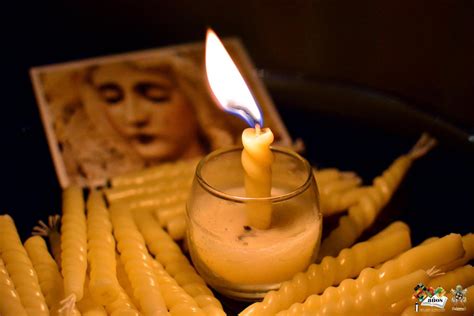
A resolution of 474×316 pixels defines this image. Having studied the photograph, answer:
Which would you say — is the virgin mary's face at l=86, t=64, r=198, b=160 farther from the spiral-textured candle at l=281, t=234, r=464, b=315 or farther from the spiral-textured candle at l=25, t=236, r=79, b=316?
the spiral-textured candle at l=281, t=234, r=464, b=315

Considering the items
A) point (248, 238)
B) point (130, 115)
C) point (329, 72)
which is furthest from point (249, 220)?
point (329, 72)

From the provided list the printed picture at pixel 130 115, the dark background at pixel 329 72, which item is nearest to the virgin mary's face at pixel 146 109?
the printed picture at pixel 130 115

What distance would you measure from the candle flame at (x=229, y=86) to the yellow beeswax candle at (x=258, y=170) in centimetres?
4

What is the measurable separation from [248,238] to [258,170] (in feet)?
0.22

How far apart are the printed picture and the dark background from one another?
0.13ft

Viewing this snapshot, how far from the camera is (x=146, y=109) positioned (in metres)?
0.95

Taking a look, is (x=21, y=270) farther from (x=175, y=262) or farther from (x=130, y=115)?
(x=130, y=115)

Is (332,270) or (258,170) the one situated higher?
(258,170)

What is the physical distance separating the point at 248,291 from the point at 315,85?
0.51m

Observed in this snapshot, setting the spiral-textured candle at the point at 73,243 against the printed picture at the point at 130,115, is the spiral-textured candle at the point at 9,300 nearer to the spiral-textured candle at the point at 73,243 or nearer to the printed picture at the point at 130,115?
the spiral-textured candle at the point at 73,243

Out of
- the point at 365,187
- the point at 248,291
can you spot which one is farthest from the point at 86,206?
the point at 365,187

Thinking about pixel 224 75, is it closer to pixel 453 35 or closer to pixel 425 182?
pixel 425 182

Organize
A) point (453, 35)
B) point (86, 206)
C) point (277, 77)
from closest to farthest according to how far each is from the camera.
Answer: point (86, 206) < point (453, 35) < point (277, 77)

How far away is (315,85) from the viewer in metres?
1.05
